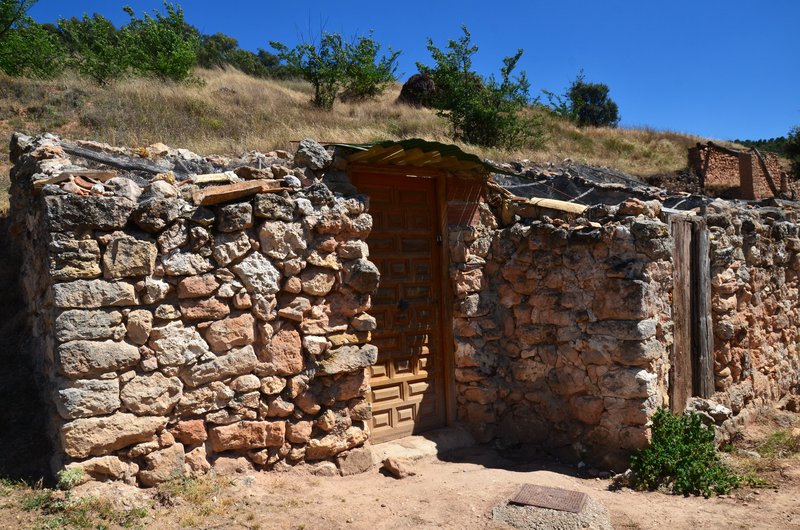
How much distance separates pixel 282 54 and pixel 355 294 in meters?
14.0

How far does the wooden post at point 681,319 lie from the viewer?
565cm

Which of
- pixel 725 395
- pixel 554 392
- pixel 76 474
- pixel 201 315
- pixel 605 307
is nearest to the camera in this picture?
pixel 76 474

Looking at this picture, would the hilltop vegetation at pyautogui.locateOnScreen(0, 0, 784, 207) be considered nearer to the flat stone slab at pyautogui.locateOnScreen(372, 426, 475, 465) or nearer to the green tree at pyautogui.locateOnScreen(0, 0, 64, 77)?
the green tree at pyautogui.locateOnScreen(0, 0, 64, 77)

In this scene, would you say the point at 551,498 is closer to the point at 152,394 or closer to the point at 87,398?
the point at 152,394

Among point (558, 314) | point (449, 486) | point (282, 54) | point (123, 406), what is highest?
point (282, 54)

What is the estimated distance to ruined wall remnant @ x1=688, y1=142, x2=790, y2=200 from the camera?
44.2 ft

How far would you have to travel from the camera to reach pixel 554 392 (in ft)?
18.7

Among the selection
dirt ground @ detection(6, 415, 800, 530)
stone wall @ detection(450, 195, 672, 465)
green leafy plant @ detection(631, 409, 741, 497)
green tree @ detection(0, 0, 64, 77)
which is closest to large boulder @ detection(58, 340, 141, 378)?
dirt ground @ detection(6, 415, 800, 530)

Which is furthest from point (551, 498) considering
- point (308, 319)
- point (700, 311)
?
point (700, 311)

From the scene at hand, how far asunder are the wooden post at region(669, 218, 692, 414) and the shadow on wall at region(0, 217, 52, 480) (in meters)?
5.24

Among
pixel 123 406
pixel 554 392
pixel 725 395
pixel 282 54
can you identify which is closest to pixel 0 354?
pixel 123 406

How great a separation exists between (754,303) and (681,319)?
162 centimetres

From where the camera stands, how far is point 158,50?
15898mm

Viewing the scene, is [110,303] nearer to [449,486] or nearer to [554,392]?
[449,486]
